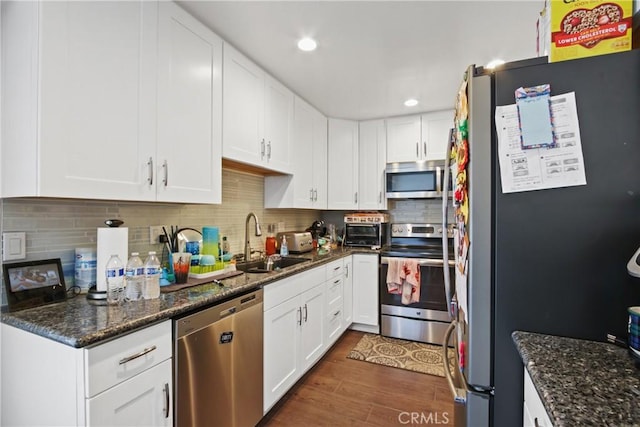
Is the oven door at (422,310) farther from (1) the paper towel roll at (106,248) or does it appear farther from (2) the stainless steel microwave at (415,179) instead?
(1) the paper towel roll at (106,248)

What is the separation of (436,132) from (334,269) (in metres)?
1.82

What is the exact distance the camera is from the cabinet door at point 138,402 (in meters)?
0.96

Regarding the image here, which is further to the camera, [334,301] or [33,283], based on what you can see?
[334,301]

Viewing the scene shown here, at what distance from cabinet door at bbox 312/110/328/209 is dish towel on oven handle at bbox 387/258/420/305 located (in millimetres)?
970

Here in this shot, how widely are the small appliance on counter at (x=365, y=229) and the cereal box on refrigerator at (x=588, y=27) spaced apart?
2.43 m

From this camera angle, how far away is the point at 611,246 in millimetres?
898

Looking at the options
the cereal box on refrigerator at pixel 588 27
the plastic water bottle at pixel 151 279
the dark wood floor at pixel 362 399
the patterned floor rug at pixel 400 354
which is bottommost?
the dark wood floor at pixel 362 399

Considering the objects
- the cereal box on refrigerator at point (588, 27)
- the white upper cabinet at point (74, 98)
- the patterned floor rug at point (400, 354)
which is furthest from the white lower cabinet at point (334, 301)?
the cereal box on refrigerator at point (588, 27)

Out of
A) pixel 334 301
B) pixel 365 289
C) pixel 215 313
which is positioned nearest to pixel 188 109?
pixel 215 313

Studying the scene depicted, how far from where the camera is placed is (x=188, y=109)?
164 cm

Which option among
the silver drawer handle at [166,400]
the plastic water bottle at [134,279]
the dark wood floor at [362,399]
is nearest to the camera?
the silver drawer handle at [166,400]

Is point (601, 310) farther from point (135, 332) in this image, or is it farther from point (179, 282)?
point (179, 282)

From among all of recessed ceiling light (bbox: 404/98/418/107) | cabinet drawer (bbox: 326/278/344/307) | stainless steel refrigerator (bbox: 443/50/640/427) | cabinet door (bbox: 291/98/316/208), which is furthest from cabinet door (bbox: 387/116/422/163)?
stainless steel refrigerator (bbox: 443/50/640/427)

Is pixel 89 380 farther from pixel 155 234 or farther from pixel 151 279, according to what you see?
pixel 155 234
